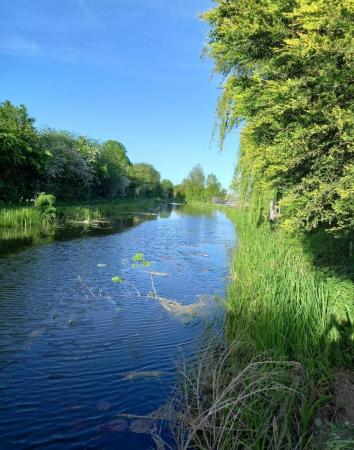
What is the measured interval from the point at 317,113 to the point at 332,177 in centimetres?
80

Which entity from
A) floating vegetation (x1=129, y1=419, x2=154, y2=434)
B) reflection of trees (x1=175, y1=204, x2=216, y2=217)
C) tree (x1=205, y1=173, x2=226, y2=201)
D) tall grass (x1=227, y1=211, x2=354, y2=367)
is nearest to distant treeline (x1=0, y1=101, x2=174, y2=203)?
reflection of trees (x1=175, y1=204, x2=216, y2=217)

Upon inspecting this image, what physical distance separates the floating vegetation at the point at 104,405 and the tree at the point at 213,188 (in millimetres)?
86696

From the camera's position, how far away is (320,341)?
5.39 m

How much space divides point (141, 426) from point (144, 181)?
244ft

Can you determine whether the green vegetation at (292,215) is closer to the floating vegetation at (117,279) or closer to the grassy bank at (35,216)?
the floating vegetation at (117,279)

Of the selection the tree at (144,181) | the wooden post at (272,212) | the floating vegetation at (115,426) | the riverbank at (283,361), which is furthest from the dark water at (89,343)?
the tree at (144,181)

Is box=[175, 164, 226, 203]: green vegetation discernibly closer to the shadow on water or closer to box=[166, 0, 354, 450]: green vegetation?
the shadow on water

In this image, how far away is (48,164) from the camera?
29562 millimetres

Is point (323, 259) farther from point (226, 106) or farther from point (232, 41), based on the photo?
point (226, 106)

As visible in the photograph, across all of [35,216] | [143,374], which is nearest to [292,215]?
[143,374]

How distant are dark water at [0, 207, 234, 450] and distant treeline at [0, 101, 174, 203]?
1206 centimetres

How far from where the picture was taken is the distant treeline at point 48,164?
80.8 ft

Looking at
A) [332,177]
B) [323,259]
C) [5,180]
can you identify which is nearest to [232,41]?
[332,177]

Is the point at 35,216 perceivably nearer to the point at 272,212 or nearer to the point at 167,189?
the point at 272,212
